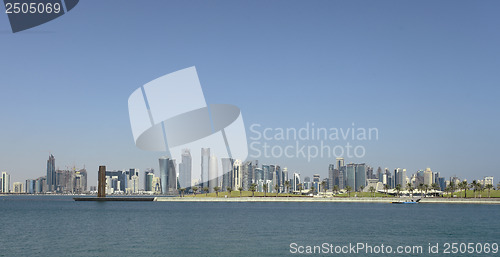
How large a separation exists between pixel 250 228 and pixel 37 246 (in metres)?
32.4

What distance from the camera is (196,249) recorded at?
54.8m

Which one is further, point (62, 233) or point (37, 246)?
point (62, 233)

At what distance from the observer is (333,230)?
7706 centimetres

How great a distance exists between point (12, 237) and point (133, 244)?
1944 centimetres

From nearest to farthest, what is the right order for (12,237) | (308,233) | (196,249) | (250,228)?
(196,249) < (12,237) < (308,233) < (250,228)

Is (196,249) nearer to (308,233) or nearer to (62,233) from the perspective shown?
(308,233)

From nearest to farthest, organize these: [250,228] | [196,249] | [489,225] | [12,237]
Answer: [196,249] < [12,237] < [250,228] < [489,225]

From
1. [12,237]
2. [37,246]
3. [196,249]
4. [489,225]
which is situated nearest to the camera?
[196,249]

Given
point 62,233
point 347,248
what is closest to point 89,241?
point 62,233

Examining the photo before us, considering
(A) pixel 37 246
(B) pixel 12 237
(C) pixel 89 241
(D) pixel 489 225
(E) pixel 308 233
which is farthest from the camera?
(D) pixel 489 225

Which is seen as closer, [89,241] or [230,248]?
[230,248]

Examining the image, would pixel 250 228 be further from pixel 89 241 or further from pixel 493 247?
pixel 493 247

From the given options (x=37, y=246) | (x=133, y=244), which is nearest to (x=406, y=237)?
(x=133, y=244)

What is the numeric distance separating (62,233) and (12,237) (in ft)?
23.4
